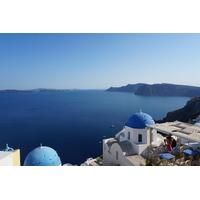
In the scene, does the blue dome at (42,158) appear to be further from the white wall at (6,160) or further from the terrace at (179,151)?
the terrace at (179,151)

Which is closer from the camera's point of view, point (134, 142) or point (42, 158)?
point (42, 158)

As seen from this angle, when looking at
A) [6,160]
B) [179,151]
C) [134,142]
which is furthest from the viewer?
[134,142]

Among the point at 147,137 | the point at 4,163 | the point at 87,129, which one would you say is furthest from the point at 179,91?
the point at 4,163

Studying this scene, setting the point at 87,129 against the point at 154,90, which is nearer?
the point at 87,129

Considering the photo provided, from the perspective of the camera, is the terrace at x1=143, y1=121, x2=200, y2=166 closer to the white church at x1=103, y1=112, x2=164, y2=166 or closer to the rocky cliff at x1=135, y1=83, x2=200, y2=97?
the white church at x1=103, y1=112, x2=164, y2=166

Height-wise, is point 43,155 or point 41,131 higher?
point 43,155

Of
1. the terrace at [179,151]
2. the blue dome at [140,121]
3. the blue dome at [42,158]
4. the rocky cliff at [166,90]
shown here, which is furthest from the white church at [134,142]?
the rocky cliff at [166,90]

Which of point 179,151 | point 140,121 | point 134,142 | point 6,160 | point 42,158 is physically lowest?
point 42,158

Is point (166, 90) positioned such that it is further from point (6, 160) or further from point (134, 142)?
point (6, 160)

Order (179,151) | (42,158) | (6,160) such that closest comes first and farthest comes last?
1. (179,151)
2. (6,160)
3. (42,158)

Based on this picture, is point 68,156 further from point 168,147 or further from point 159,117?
point 159,117

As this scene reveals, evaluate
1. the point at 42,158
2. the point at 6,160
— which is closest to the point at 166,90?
the point at 42,158
